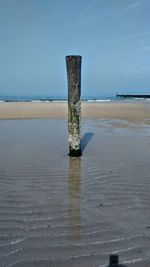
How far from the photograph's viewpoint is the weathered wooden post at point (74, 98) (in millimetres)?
8547

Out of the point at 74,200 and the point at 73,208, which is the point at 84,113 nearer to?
the point at 74,200

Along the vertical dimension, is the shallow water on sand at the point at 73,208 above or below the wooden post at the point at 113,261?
below

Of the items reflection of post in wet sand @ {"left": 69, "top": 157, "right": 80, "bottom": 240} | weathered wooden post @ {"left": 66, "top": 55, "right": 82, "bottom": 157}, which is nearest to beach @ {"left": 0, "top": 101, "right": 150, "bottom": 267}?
reflection of post in wet sand @ {"left": 69, "top": 157, "right": 80, "bottom": 240}

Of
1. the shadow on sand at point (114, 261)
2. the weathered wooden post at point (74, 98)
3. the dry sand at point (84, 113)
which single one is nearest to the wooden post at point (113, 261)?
the shadow on sand at point (114, 261)

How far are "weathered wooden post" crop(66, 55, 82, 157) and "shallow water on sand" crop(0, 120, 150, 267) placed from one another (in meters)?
0.44

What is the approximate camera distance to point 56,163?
7.94 meters

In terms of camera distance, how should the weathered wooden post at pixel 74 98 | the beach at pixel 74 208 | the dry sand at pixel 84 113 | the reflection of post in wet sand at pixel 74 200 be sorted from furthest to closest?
the dry sand at pixel 84 113
the weathered wooden post at pixel 74 98
the reflection of post in wet sand at pixel 74 200
the beach at pixel 74 208

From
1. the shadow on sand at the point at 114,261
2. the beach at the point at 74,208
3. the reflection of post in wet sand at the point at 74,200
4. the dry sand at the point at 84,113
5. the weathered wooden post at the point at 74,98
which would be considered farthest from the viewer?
the dry sand at the point at 84,113

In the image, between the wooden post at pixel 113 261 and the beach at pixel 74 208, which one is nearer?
the wooden post at pixel 113 261

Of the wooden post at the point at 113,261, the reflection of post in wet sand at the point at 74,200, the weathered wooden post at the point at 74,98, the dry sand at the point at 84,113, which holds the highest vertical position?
the weathered wooden post at the point at 74,98

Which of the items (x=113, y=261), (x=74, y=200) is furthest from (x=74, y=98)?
(x=113, y=261)

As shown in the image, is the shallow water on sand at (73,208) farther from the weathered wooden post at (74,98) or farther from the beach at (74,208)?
the weathered wooden post at (74,98)

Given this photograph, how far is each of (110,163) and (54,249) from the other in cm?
447

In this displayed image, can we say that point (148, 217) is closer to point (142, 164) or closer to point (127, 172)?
point (127, 172)
